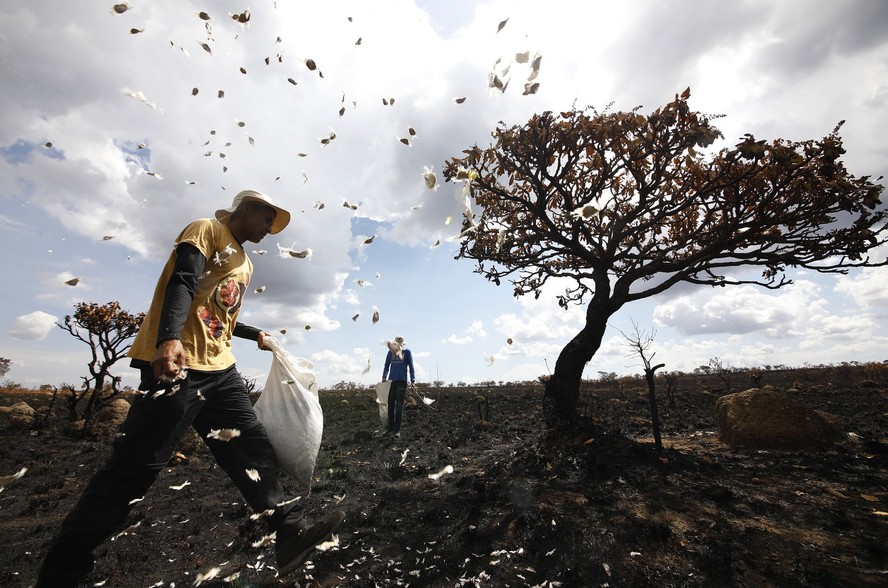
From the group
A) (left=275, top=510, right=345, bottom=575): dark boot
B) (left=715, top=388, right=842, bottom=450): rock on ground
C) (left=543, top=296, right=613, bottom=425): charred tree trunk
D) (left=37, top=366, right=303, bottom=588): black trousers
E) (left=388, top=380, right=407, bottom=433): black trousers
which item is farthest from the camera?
(left=388, top=380, right=407, bottom=433): black trousers

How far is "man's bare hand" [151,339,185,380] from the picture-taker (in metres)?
2.14

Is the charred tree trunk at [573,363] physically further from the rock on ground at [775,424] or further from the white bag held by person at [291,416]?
the white bag held by person at [291,416]

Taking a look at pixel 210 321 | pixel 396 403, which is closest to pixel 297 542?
pixel 210 321

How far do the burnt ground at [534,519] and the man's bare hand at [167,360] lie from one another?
7.39 feet

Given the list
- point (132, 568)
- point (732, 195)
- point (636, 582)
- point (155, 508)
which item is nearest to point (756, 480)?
point (636, 582)

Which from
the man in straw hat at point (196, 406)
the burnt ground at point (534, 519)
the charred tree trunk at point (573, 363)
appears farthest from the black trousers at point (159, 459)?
the charred tree trunk at point (573, 363)

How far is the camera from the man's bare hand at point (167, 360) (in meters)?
2.14

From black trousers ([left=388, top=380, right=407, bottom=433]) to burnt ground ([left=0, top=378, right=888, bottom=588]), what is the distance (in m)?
2.18

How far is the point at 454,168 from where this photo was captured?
736 cm

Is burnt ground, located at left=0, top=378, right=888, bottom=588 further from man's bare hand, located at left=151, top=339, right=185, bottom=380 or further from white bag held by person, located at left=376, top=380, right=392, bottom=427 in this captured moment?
man's bare hand, located at left=151, top=339, right=185, bottom=380

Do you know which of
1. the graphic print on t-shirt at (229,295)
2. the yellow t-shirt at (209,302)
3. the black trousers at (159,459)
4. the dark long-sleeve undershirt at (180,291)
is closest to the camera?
the black trousers at (159,459)

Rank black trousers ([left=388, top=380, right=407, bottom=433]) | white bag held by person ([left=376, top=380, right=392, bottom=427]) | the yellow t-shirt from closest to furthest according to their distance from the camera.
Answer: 1. the yellow t-shirt
2. white bag held by person ([left=376, top=380, right=392, bottom=427])
3. black trousers ([left=388, top=380, right=407, bottom=433])

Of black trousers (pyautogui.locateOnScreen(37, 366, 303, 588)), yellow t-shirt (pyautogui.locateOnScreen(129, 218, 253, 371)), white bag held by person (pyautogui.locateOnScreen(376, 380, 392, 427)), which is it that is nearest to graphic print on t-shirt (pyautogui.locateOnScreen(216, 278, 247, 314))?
yellow t-shirt (pyautogui.locateOnScreen(129, 218, 253, 371))

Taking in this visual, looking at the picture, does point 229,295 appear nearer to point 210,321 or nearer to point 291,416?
point 210,321
